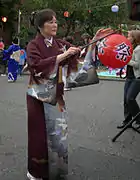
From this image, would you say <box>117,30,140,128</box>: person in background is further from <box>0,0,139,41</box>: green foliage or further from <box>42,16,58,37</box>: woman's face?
<box>0,0,139,41</box>: green foliage

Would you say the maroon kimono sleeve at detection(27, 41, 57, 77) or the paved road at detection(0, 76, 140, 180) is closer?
the maroon kimono sleeve at detection(27, 41, 57, 77)

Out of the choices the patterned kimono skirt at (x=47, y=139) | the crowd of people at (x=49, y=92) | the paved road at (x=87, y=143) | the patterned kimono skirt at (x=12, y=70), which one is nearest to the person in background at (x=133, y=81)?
the paved road at (x=87, y=143)

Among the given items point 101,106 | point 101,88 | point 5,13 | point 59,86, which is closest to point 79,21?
point 5,13

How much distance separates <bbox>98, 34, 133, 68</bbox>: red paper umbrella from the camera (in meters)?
3.25

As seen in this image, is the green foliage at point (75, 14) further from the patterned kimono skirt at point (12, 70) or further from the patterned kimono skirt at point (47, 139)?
the patterned kimono skirt at point (47, 139)

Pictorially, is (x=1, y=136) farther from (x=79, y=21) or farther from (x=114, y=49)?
(x=79, y=21)

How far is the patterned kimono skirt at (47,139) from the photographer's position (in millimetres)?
3080

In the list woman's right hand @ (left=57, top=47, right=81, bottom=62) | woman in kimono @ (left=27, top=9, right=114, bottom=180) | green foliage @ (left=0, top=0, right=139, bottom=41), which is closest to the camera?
woman's right hand @ (left=57, top=47, right=81, bottom=62)

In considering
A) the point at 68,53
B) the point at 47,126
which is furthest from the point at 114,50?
the point at 47,126

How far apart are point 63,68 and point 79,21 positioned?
2212cm

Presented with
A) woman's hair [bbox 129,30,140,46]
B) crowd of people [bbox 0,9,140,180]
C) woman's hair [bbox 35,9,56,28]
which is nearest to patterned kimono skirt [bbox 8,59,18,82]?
woman's hair [bbox 129,30,140,46]

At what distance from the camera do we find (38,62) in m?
2.93

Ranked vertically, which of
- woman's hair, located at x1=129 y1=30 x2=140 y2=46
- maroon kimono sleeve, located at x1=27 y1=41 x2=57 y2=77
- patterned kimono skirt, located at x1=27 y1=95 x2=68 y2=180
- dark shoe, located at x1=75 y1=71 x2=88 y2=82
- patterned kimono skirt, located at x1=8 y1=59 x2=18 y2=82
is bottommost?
patterned kimono skirt, located at x1=8 y1=59 x2=18 y2=82

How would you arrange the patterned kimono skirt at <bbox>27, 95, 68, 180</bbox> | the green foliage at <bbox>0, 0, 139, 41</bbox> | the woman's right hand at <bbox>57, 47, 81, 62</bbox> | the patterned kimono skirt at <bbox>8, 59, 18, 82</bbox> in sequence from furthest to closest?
the green foliage at <bbox>0, 0, 139, 41</bbox> < the patterned kimono skirt at <bbox>8, 59, 18, 82</bbox> < the patterned kimono skirt at <bbox>27, 95, 68, 180</bbox> < the woman's right hand at <bbox>57, 47, 81, 62</bbox>
